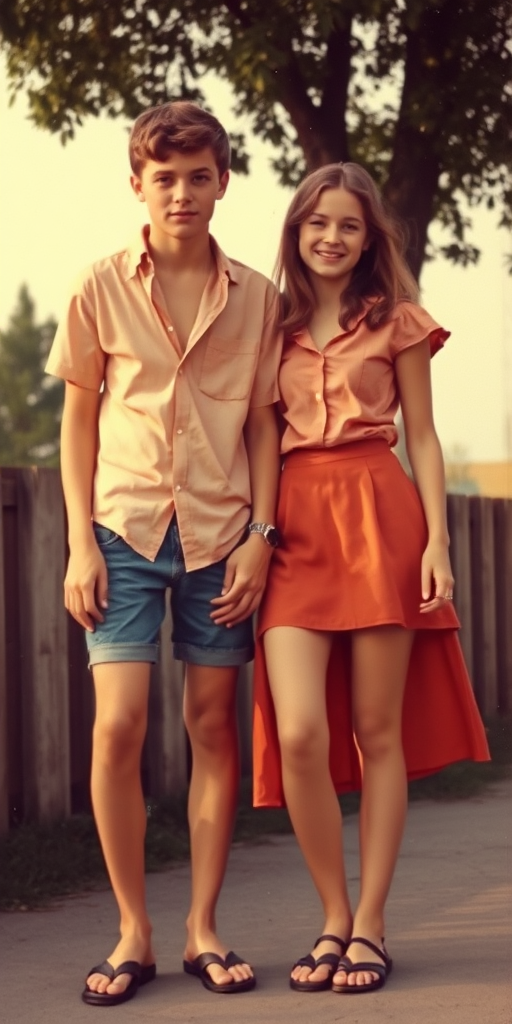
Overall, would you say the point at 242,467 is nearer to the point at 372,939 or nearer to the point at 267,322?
the point at 267,322

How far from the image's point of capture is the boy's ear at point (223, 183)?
4.09m

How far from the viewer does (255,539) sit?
4.07 m

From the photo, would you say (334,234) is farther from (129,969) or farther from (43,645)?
(43,645)

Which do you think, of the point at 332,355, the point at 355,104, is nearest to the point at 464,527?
the point at 355,104

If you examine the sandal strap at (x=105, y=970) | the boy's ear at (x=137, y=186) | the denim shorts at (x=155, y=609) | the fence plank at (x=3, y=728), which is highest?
the boy's ear at (x=137, y=186)

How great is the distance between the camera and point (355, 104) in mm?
13102

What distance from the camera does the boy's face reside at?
3.98m

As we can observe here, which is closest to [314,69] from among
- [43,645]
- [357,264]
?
[43,645]

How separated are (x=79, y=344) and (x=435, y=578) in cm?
104

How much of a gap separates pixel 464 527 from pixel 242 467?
6537 mm

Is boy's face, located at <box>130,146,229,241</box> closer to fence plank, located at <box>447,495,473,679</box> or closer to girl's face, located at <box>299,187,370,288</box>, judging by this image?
girl's face, located at <box>299,187,370,288</box>

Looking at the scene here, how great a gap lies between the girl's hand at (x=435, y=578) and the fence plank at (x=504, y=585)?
7.07 meters

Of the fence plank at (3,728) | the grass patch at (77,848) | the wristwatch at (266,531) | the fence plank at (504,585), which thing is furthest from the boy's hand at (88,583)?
the fence plank at (504,585)

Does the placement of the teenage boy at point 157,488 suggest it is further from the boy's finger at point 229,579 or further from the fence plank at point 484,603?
the fence plank at point 484,603
